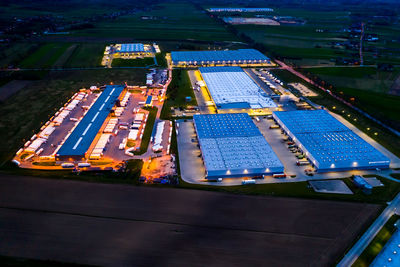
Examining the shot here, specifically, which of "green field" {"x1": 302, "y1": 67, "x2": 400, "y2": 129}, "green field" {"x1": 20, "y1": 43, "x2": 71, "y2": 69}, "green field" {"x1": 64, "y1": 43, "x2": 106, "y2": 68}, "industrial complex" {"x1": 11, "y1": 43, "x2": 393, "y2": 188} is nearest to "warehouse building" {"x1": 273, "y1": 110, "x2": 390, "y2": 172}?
"industrial complex" {"x1": 11, "y1": 43, "x2": 393, "y2": 188}

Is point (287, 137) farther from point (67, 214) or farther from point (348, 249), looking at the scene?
point (67, 214)

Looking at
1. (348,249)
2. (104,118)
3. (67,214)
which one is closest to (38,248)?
(67,214)

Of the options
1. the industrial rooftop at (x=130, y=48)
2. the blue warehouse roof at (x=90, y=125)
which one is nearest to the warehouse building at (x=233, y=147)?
the blue warehouse roof at (x=90, y=125)

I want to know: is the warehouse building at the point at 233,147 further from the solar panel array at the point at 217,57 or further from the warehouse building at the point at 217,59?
the solar panel array at the point at 217,57

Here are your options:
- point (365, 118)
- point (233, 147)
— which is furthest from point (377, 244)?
point (365, 118)

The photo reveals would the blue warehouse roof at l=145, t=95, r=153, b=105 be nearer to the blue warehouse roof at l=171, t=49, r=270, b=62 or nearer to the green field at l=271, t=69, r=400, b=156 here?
the blue warehouse roof at l=171, t=49, r=270, b=62
